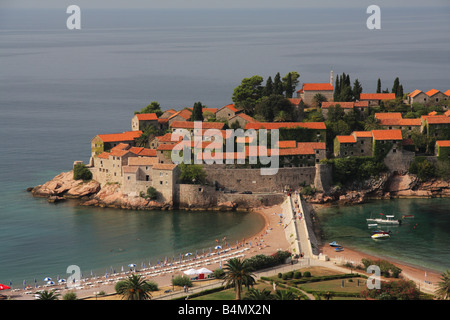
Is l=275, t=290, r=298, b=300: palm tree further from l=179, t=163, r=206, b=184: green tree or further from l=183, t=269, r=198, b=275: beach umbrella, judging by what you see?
l=179, t=163, r=206, b=184: green tree

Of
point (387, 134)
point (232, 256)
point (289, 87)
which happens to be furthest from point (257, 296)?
point (289, 87)

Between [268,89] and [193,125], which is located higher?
[268,89]

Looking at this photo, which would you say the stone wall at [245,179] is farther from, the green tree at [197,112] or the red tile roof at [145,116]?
the red tile roof at [145,116]

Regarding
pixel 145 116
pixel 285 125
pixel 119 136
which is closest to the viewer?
pixel 285 125

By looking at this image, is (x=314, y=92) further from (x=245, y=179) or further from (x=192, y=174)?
(x=192, y=174)

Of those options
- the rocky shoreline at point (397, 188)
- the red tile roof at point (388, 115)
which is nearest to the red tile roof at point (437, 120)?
the red tile roof at point (388, 115)
